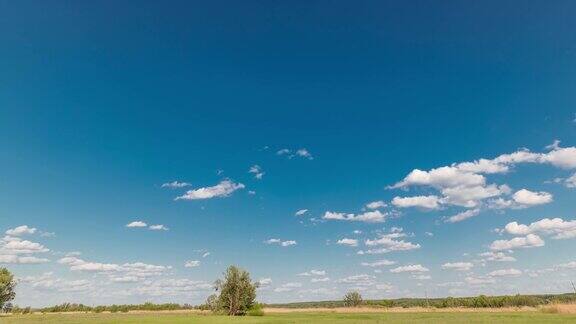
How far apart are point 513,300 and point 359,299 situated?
49.7 metres

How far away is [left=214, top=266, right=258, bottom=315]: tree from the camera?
291 ft

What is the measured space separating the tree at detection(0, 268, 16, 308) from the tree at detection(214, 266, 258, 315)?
5046 cm

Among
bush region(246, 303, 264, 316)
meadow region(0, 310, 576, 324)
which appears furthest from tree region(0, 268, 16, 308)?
bush region(246, 303, 264, 316)

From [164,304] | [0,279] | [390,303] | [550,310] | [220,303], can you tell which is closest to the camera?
[550,310]

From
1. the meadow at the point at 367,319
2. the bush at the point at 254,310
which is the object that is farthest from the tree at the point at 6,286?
the bush at the point at 254,310

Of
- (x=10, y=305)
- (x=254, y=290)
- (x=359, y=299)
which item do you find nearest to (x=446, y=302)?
(x=359, y=299)

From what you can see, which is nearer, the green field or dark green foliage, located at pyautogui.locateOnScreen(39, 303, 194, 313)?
the green field

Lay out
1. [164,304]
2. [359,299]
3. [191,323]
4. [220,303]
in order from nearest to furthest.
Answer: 1. [191,323]
2. [220,303]
3. [359,299]
4. [164,304]

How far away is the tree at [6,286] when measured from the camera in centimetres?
10031

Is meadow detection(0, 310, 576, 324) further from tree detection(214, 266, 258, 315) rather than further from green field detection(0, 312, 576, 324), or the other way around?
tree detection(214, 266, 258, 315)

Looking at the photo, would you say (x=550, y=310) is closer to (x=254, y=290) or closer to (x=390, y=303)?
(x=254, y=290)

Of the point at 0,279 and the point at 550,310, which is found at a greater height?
the point at 0,279

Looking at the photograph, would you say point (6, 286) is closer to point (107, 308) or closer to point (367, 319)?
point (107, 308)

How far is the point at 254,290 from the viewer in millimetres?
90812
